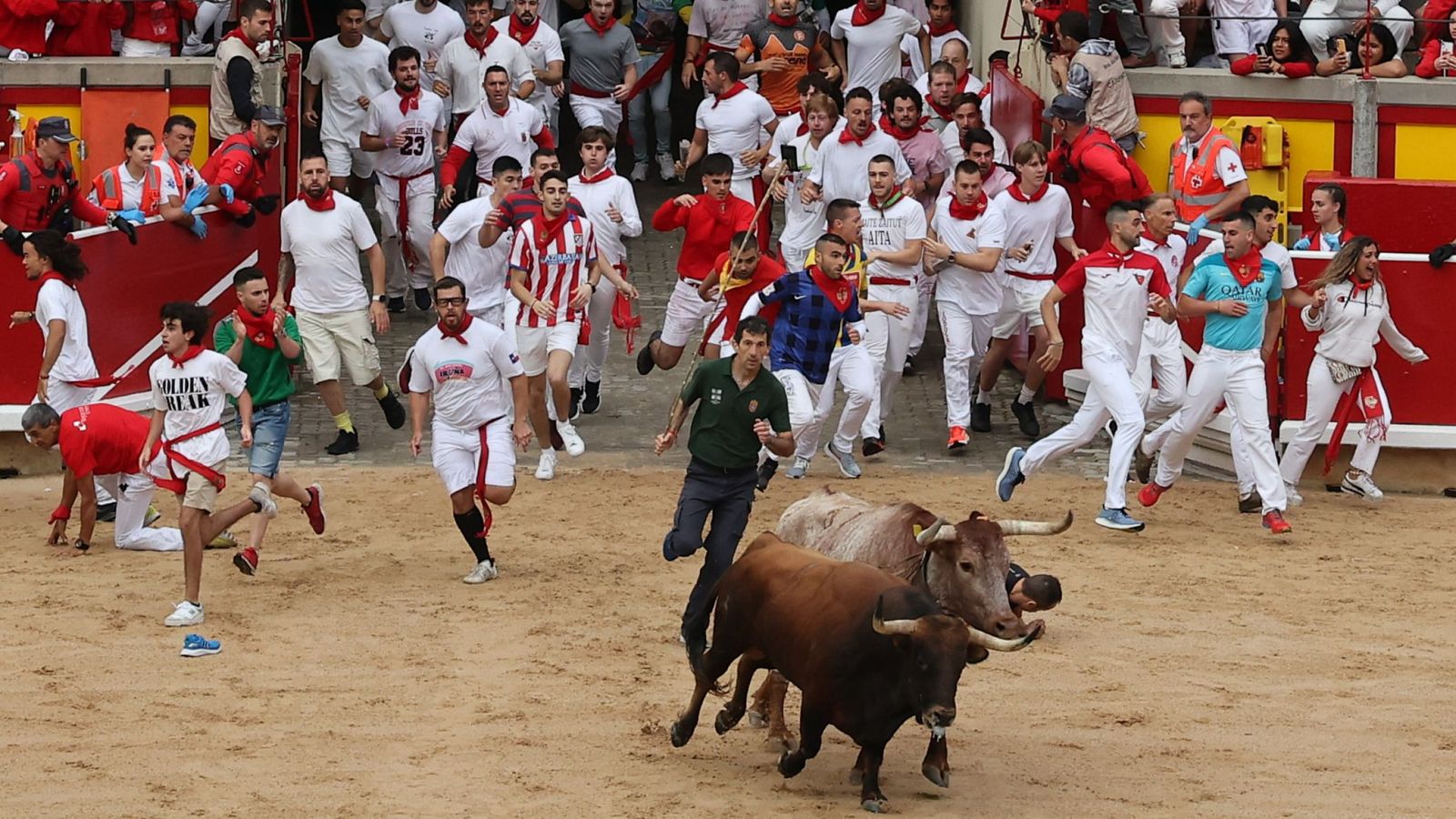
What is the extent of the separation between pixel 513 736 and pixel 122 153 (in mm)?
10061

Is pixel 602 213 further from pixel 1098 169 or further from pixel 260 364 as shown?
pixel 260 364

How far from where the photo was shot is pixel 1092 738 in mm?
9914

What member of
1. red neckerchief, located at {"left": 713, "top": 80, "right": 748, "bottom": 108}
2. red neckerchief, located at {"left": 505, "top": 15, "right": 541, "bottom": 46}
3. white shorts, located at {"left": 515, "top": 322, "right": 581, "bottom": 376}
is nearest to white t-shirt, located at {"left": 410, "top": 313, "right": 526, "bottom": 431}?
white shorts, located at {"left": 515, "top": 322, "right": 581, "bottom": 376}

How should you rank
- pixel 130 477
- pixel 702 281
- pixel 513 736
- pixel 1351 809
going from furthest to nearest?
pixel 702 281 < pixel 130 477 < pixel 513 736 < pixel 1351 809

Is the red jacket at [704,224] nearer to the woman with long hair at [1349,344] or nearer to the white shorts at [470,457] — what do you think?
the white shorts at [470,457]

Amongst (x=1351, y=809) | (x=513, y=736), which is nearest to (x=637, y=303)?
(x=513, y=736)

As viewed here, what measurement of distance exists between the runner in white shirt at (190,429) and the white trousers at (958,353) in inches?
226

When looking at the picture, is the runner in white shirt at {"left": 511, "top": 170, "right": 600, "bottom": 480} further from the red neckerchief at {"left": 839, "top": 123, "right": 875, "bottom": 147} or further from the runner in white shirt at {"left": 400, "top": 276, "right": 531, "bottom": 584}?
the red neckerchief at {"left": 839, "top": 123, "right": 875, "bottom": 147}

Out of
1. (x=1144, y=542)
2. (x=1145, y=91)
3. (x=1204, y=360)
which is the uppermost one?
(x=1145, y=91)

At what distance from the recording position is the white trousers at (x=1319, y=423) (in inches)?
572

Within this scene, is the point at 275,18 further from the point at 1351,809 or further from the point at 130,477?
the point at 1351,809

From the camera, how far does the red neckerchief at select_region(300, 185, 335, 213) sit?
1545 centimetres

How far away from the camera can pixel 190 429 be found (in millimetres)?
11773

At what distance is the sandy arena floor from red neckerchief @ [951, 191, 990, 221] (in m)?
2.20
